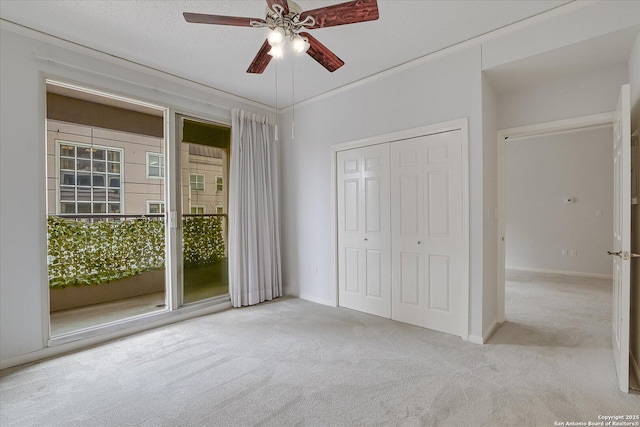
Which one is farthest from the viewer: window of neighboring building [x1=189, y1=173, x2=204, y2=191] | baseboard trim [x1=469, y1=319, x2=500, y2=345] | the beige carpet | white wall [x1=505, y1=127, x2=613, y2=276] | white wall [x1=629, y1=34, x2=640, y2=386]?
white wall [x1=505, y1=127, x2=613, y2=276]

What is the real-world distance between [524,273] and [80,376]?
7.00m

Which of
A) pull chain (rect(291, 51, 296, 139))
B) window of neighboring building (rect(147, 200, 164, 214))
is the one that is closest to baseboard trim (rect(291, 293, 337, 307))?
pull chain (rect(291, 51, 296, 139))

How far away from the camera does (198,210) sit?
4043 mm

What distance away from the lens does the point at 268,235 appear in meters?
4.33

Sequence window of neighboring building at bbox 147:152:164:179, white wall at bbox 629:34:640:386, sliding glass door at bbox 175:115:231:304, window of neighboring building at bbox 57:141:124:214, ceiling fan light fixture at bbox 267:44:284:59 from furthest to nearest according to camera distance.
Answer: window of neighboring building at bbox 147:152:164:179, window of neighboring building at bbox 57:141:124:214, sliding glass door at bbox 175:115:231:304, white wall at bbox 629:34:640:386, ceiling fan light fixture at bbox 267:44:284:59

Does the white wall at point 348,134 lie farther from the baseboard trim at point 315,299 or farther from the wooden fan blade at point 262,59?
the wooden fan blade at point 262,59

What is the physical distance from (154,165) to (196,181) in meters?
1.58

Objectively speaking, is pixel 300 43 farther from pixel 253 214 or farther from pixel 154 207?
pixel 154 207

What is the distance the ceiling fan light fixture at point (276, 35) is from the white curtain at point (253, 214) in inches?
87.5

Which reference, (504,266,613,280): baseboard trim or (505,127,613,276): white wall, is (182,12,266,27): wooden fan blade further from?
(505,127,613,276): white wall

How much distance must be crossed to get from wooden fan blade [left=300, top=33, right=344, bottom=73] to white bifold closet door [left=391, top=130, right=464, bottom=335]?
1.35m

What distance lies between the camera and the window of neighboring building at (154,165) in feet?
16.3

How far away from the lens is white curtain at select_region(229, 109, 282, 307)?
4.02 m

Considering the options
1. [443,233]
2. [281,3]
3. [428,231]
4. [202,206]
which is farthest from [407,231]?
[202,206]
